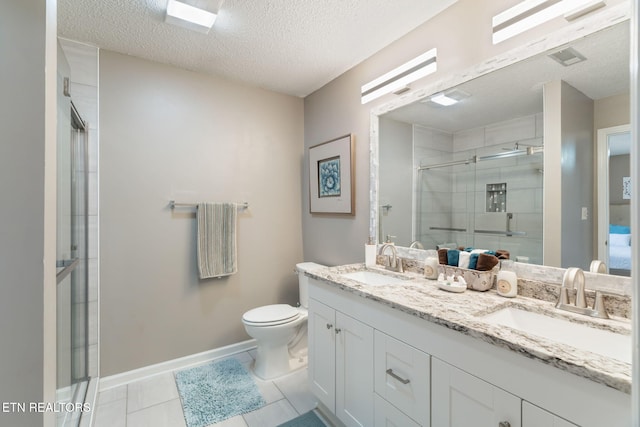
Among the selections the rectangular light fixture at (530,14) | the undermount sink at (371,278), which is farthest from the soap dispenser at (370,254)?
the rectangular light fixture at (530,14)

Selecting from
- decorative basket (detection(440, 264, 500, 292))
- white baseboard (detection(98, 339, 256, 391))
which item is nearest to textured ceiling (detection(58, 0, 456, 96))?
decorative basket (detection(440, 264, 500, 292))

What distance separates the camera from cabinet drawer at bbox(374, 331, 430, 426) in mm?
1105

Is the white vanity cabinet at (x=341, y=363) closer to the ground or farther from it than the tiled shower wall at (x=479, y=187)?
closer to the ground

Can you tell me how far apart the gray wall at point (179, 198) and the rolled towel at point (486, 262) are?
1.80 meters

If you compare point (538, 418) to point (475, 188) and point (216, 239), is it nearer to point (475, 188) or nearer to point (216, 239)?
point (475, 188)

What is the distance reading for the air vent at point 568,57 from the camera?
119 cm

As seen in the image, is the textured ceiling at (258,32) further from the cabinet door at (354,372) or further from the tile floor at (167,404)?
the tile floor at (167,404)

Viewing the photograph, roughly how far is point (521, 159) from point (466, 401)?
42.5 inches

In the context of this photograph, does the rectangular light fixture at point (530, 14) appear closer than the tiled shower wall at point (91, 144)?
Yes

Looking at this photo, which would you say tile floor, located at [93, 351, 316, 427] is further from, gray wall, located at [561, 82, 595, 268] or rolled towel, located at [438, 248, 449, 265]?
gray wall, located at [561, 82, 595, 268]

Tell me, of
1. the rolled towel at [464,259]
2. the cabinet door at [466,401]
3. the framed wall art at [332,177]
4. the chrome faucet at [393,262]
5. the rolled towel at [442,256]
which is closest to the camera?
the cabinet door at [466,401]

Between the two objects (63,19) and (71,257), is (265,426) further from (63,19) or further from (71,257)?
(63,19)

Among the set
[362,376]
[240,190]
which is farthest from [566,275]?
[240,190]

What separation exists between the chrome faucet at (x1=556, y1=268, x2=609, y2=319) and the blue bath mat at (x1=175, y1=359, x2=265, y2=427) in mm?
1756
